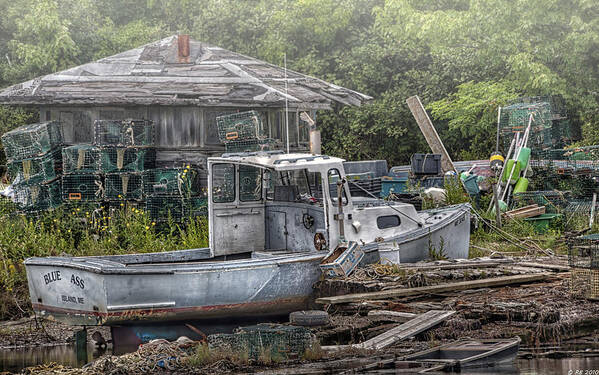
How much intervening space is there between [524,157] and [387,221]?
26.6ft

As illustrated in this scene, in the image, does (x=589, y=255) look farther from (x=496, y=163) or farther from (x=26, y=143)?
(x=26, y=143)

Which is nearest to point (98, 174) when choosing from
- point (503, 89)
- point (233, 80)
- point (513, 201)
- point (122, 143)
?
point (122, 143)

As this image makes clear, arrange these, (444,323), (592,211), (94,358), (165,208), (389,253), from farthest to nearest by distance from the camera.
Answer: (592,211), (165,208), (389,253), (94,358), (444,323)

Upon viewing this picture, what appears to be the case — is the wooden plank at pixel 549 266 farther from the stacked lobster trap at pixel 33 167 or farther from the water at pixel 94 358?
the stacked lobster trap at pixel 33 167

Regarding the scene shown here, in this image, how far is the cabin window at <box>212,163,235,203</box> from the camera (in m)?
14.1

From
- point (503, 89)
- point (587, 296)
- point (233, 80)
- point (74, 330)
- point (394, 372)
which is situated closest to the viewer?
point (394, 372)

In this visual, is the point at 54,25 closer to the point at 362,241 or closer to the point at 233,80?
the point at 233,80

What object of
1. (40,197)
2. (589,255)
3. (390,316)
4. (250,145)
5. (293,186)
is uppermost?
(250,145)

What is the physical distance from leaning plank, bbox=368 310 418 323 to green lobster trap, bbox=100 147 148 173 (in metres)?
8.31

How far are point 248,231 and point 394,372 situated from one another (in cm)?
584

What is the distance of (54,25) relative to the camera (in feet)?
110

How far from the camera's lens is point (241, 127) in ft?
60.8

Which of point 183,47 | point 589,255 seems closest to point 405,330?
point 589,255

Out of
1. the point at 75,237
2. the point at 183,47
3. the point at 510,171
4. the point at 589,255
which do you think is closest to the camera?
the point at 589,255
